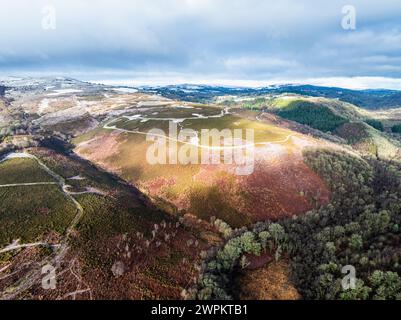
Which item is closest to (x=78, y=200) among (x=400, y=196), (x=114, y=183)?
(x=114, y=183)

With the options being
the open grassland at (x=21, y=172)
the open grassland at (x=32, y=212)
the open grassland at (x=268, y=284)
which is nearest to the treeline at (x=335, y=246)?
the open grassland at (x=268, y=284)

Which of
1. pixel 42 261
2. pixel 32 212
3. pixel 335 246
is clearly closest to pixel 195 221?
pixel 335 246

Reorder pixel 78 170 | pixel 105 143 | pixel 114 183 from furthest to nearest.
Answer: pixel 105 143 < pixel 78 170 < pixel 114 183

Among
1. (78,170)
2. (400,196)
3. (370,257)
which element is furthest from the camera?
(78,170)

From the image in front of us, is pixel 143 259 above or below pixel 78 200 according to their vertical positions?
below

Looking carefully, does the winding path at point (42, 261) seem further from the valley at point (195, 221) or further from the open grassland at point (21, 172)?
the open grassland at point (21, 172)

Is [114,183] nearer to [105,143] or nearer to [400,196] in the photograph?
[105,143]

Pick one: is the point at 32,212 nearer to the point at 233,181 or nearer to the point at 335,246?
the point at 233,181
